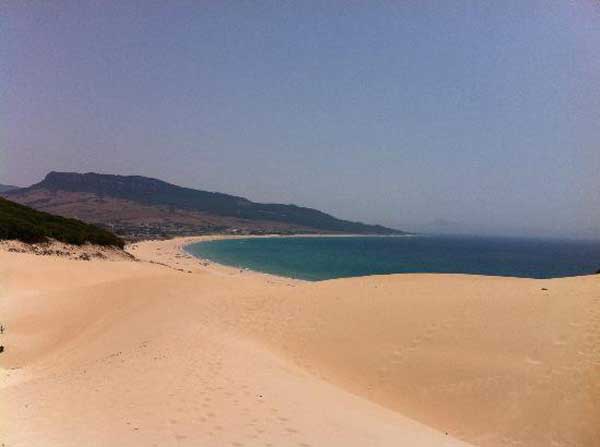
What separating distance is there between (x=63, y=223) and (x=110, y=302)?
120 ft

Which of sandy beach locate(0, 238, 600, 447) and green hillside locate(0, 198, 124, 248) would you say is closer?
sandy beach locate(0, 238, 600, 447)

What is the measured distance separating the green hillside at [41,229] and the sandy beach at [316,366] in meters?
25.1

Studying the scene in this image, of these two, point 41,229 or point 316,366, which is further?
point 41,229

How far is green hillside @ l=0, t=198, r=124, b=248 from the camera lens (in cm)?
3941

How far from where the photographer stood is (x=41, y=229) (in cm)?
4219

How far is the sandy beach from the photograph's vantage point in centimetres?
663

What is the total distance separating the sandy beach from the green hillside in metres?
25.1

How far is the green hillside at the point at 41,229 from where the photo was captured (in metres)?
39.4

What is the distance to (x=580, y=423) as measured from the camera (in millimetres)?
8492

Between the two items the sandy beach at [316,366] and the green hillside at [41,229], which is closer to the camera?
the sandy beach at [316,366]

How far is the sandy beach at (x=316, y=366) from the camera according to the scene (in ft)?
21.7

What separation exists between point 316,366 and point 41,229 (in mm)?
41759

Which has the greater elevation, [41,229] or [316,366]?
[41,229]

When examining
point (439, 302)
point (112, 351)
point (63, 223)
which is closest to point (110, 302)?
point (112, 351)
